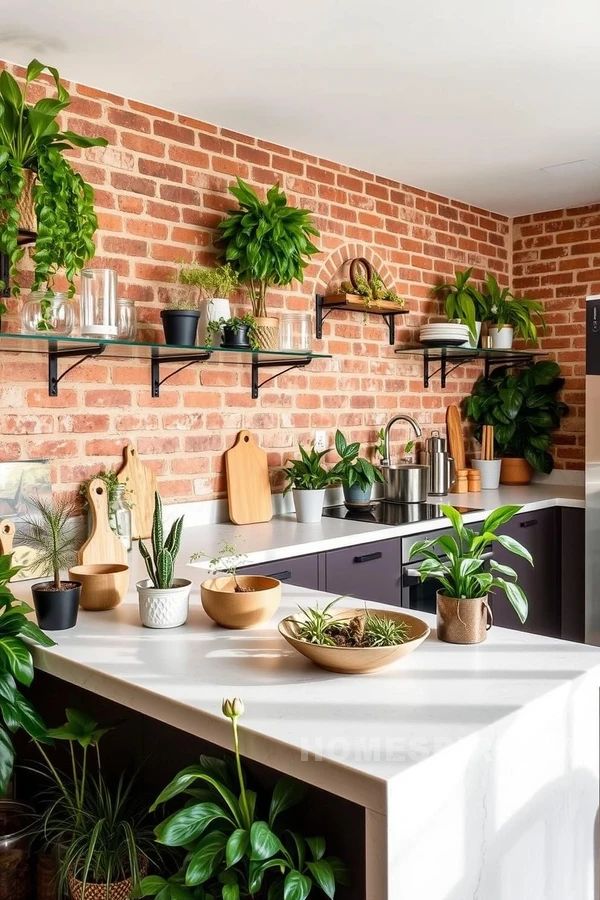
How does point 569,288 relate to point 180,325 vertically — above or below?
above

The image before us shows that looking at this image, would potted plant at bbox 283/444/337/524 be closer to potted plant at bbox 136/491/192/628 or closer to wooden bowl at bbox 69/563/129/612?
wooden bowl at bbox 69/563/129/612

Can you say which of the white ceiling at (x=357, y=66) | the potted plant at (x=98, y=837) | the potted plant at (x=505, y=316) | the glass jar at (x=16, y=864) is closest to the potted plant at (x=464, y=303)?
the potted plant at (x=505, y=316)

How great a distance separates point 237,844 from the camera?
1.27 metres

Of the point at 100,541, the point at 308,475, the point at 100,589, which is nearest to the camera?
the point at 100,589

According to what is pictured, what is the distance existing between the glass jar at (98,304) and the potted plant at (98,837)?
1284 mm

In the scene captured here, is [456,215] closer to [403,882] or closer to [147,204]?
[147,204]

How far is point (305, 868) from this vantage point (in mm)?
1313

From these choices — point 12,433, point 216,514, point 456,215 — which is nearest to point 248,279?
point 216,514

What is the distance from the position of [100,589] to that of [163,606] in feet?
0.82

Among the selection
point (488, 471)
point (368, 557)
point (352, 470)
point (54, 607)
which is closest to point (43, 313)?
point (54, 607)

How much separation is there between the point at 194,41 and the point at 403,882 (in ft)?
7.79

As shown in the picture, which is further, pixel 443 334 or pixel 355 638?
pixel 443 334

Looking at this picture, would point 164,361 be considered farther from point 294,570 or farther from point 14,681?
point 14,681

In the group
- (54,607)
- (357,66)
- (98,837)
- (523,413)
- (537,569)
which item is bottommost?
(98,837)
